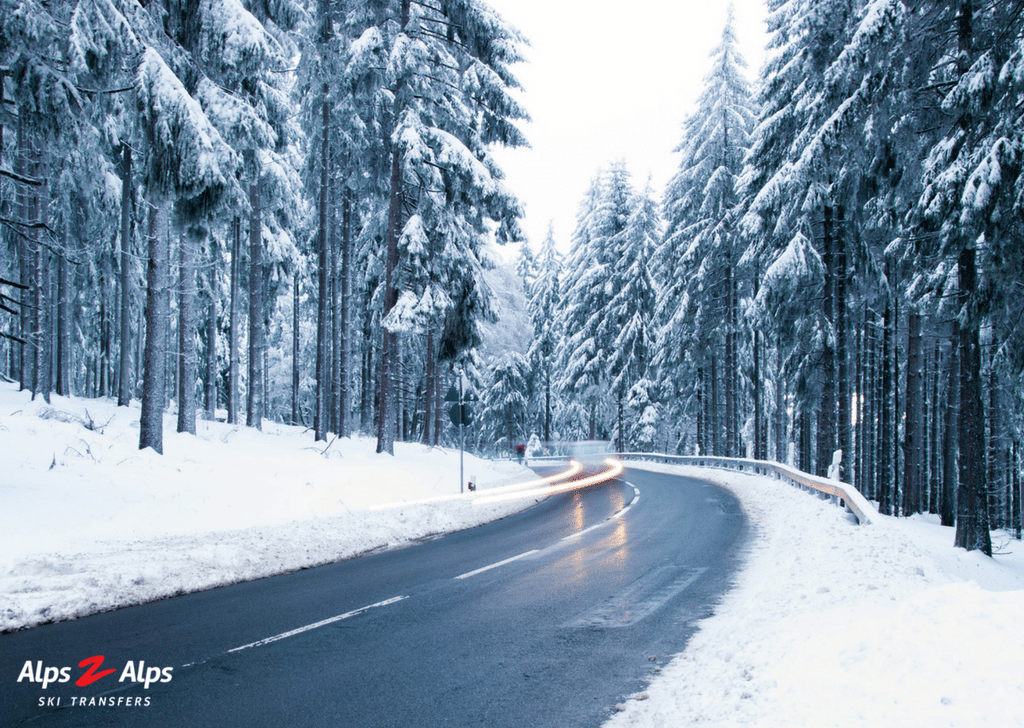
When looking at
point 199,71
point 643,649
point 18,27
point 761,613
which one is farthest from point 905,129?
point 18,27

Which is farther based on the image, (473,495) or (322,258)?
(322,258)

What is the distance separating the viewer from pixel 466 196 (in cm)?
2141

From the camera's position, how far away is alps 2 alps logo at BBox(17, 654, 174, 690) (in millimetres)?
5176

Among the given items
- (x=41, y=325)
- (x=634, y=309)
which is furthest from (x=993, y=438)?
(x=41, y=325)

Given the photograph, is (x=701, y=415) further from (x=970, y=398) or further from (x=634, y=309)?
(x=970, y=398)

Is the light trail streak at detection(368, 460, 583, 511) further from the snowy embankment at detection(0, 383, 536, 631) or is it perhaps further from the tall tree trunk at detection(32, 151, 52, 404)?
the tall tree trunk at detection(32, 151, 52, 404)

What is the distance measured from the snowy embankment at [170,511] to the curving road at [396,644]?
55cm

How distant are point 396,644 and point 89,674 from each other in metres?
2.46

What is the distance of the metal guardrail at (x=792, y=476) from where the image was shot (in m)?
11.9

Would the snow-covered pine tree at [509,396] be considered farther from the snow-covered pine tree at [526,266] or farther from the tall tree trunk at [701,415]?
the tall tree trunk at [701,415]

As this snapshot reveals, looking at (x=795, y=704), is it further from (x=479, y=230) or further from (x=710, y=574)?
(x=479, y=230)

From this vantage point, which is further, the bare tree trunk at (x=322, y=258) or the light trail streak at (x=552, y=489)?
the bare tree trunk at (x=322, y=258)

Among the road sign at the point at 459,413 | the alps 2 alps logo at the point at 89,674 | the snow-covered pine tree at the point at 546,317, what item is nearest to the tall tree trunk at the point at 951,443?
the road sign at the point at 459,413

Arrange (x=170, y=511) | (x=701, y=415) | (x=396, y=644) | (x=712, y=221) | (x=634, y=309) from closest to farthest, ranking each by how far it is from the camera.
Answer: (x=396, y=644), (x=170, y=511), (x=712, y=221), (x=701, y=415), (x=634, y=309)
